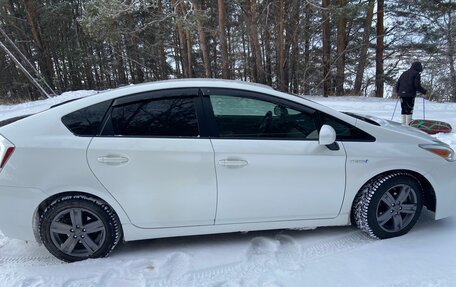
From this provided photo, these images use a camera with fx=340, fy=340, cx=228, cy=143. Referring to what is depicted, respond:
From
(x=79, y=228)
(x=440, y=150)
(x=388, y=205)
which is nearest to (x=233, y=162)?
(x=79, y=228)

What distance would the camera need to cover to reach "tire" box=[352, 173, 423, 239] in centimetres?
315

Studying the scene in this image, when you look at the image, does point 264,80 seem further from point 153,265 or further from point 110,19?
point 153,265

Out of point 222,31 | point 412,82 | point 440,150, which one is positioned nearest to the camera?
point 440,150

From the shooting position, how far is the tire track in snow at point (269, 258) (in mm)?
2715

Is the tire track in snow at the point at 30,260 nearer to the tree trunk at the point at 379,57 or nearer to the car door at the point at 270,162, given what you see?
the car door at the point at 270,162

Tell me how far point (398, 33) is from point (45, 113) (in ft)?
69.9

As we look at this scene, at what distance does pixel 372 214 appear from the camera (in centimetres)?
316

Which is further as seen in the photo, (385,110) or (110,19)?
(110,19)

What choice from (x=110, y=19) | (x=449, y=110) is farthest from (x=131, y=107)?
(x=110, y=19)

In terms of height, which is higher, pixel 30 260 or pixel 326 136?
pixel 326 136

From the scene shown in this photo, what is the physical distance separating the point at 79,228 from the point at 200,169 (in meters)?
1.16

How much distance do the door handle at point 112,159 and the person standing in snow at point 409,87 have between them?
24.9 ft

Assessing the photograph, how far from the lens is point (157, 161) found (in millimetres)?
2859

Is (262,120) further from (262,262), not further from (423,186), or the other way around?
(423,186)
